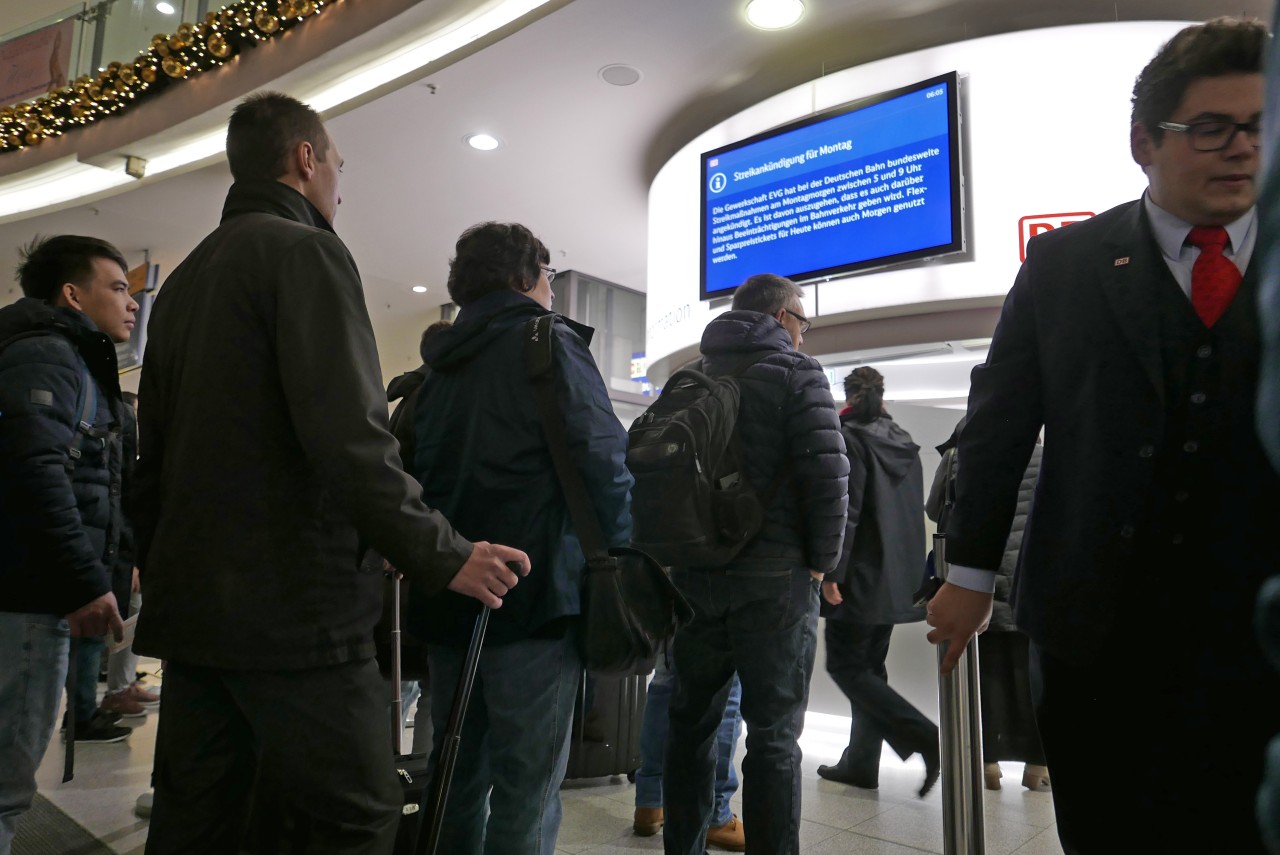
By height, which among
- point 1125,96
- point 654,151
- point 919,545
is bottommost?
point 919,545

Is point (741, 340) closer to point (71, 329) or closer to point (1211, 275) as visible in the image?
point (1211, 275)

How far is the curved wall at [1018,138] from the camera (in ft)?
14.8

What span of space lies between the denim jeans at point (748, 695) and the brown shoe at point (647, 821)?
576 millimetres

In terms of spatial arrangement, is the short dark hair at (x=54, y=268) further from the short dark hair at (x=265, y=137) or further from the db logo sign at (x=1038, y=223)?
the db logo sign at (x=1038, y=223)

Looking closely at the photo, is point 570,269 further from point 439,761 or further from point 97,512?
point 439,761

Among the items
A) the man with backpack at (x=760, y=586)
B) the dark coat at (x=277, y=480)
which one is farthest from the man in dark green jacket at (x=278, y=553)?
the man with backpack at (x=760, y=586)

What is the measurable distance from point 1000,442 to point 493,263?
126 cm

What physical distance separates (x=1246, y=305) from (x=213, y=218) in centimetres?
829

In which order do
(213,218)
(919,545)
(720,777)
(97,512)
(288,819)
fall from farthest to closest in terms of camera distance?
(213,218) < (919,545) < (720,777) < (97,512) < (288,819)

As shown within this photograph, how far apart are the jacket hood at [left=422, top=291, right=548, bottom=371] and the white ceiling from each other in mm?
3279

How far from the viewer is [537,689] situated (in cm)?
182

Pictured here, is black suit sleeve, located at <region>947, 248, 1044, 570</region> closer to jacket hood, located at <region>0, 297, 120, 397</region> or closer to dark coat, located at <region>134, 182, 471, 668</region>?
dark coat, located at <region>134, 182, 471, 668</region>

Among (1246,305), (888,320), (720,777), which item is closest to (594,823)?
(720,777)

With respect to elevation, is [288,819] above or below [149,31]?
below
